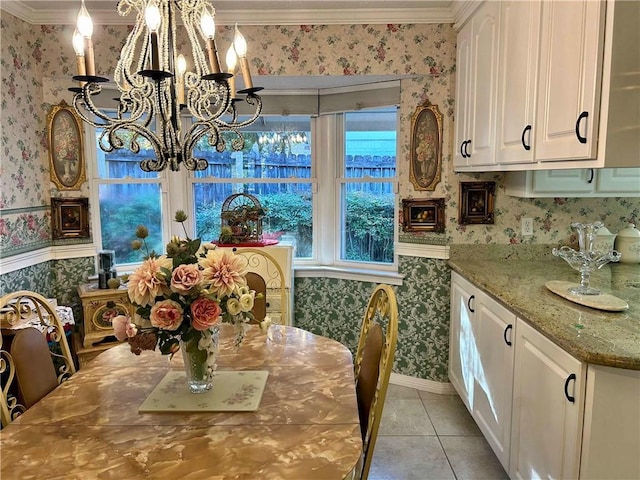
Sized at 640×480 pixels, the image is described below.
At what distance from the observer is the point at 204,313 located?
1317 millimetres

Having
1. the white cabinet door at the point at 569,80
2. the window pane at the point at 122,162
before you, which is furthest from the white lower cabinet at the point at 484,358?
the window pane at the point at 122,162

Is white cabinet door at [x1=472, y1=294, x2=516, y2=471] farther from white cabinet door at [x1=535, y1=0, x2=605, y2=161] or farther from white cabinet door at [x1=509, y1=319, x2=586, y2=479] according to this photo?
white cabinet door at [x1=535, y1=0, x2=605, y2=161]

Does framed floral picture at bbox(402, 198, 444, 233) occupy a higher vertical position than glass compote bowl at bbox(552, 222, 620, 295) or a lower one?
higher

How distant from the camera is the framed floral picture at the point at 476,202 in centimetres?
296

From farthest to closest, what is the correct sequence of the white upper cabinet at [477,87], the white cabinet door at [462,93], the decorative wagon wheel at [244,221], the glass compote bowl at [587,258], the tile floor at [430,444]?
the decorative wagon wheel at [244,221]
the white cabinet door at [462,93]
the white upper cabinet at [477,87]
the tile floor at [430,444]
the glass compote bowl at [587,258]

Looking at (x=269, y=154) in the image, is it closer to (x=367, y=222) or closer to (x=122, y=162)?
(x=367, y=222)

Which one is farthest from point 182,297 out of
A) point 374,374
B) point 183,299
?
point 374,374

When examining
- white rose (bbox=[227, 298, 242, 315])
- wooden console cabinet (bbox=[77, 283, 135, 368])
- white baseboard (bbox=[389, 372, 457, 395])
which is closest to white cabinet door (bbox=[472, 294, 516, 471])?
white baseboard (bbox=[389, 372, 457, 395])

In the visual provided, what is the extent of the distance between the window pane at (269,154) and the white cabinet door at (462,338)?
141 cm

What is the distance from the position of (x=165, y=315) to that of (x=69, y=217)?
87.3 inches

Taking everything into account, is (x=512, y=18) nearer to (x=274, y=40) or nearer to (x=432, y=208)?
(x=432, y=208)

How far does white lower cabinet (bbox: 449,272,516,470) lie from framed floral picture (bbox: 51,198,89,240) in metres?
2.43

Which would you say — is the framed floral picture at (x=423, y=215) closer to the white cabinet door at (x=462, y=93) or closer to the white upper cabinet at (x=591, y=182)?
the white cabinet door at (x=462, y=93)

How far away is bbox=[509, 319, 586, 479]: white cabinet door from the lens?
1508 millimetres
